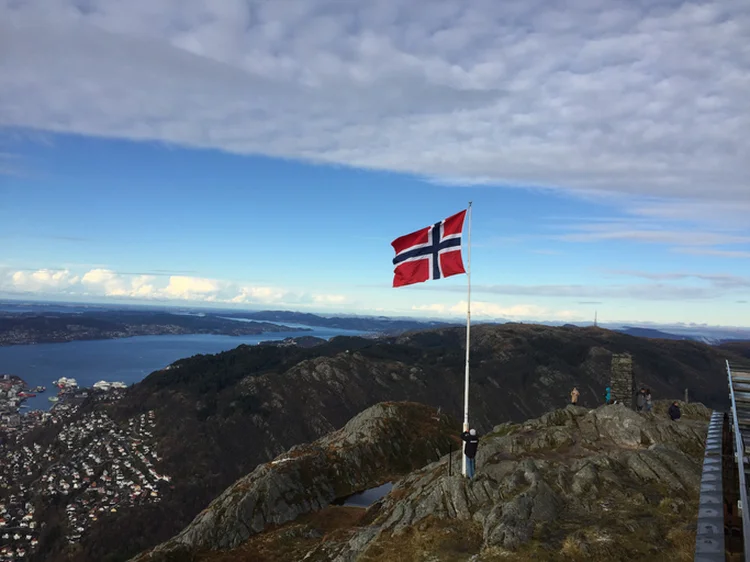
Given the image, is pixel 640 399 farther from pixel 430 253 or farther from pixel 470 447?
pixel 430 253

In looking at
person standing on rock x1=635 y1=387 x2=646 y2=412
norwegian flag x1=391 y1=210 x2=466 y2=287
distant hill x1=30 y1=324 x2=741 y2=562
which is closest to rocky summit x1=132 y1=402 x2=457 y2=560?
person standing on rock x1=635 y1=387 x2=646 y2=412

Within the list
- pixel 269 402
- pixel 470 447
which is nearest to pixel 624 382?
pixel 470 447

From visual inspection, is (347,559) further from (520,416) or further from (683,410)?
(520,416)

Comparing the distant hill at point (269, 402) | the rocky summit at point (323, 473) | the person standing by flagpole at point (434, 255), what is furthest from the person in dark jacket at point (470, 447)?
the distant hill at point (269, 402)

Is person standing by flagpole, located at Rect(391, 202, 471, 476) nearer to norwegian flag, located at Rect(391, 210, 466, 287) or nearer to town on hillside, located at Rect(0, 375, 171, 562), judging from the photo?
norwegian flag, located at Rect(391, 210, 466, 287)

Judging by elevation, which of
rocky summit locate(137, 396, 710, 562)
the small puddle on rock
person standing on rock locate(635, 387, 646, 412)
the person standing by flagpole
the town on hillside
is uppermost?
the person standing by flagpole

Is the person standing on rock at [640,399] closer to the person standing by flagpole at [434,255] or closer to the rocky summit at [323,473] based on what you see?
the rocky summit at [323,473]
